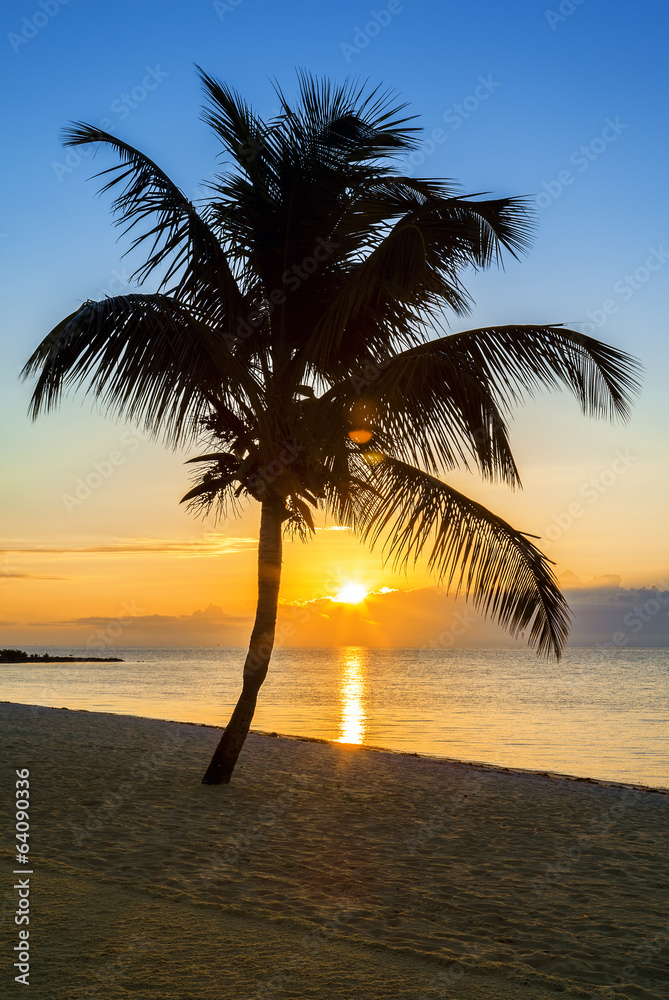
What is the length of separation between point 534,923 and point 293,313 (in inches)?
255

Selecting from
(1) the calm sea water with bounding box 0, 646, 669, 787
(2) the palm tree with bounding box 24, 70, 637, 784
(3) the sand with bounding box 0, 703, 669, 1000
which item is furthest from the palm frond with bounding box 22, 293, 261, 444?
(1) the calm sea water with bounding box 0, 646, 669, 787

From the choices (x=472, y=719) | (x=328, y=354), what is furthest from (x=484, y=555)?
(x=472, y=719)

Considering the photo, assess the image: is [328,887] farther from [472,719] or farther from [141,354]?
[472,719]

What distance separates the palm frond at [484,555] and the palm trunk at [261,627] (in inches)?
53.9

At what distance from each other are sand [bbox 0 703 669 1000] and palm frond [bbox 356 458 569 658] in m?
2.15

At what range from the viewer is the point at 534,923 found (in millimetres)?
4941

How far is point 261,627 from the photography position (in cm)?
887

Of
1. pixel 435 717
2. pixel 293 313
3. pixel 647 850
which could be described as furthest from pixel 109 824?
pixel 435 717

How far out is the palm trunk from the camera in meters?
8.79

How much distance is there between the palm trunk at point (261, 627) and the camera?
8.79 m

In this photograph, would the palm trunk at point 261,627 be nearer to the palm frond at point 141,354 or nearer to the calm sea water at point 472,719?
the palm frond at point 141,354

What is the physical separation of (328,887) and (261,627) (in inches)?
148

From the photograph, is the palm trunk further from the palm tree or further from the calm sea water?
the calm sea water

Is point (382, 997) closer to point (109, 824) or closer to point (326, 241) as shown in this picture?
point (109, 824)
